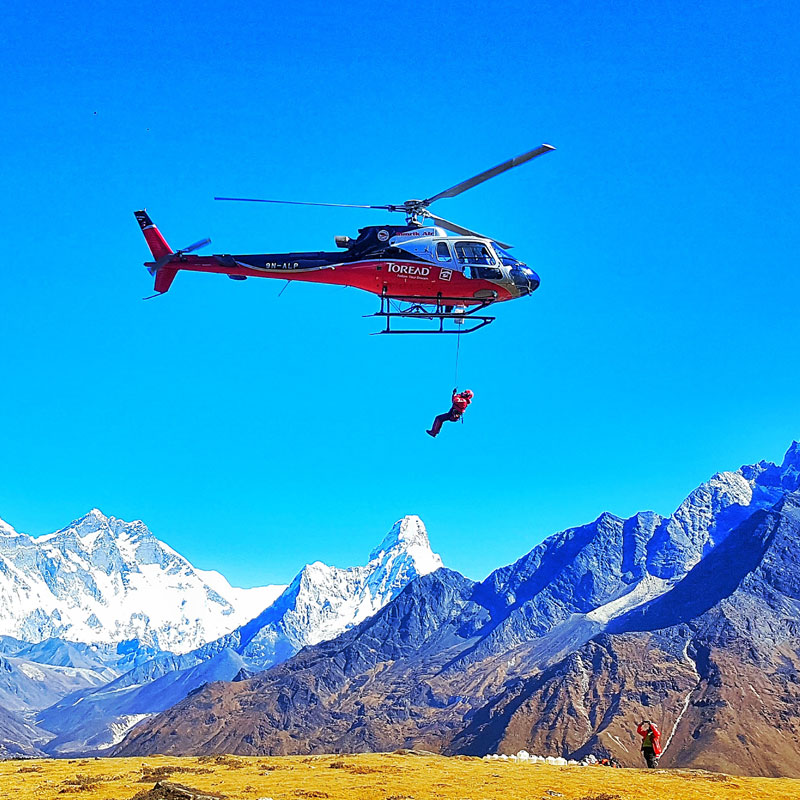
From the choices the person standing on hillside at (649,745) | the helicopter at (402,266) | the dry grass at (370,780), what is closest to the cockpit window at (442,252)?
the helicopter at (402,266)

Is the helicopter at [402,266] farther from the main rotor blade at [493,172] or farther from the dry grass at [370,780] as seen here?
the dry grass at [370,780]

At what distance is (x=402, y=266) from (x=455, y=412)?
9036 mm

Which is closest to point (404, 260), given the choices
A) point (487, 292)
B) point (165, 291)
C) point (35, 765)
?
point (487, 292)

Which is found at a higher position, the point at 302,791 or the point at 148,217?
the point at 148,217

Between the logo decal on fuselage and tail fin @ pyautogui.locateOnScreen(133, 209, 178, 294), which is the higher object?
tail fin @ pyautogui.locateOnScreen(133, 209, 178, 294)

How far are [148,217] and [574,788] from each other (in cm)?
3955

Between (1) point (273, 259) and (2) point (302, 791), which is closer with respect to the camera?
(2) point (302, 791)

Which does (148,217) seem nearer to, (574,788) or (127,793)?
(127,793)

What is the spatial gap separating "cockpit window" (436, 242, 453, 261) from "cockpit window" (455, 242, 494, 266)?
0.59 m

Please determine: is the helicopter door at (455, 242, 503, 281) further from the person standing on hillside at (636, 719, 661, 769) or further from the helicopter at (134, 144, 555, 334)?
the person standing on hillside at (636, 719, 661, 769)

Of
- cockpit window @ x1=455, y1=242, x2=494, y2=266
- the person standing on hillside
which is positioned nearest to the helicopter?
cockpit window @ x1=455, y1=242, x2=494, y2=266

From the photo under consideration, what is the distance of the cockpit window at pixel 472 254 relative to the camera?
180ft

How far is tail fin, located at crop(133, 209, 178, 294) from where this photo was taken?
55.0 m

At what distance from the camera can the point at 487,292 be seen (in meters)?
55.1
